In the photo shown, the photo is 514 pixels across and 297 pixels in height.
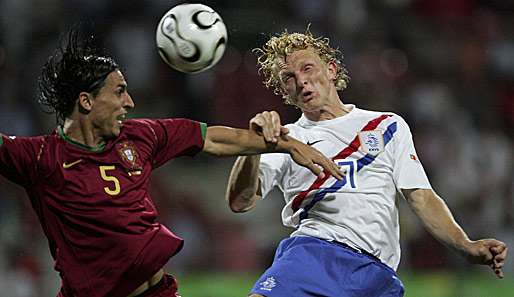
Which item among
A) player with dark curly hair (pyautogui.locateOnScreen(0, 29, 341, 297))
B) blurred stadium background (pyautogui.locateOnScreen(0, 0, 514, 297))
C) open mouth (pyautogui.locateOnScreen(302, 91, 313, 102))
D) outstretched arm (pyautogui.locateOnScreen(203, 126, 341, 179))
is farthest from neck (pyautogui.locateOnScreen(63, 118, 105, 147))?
blurred stadium background (pyautogui.locateOnScreen(0, 0, 514, 297))

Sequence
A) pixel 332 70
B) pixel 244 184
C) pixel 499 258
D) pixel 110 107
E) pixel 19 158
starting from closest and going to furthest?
1. pixel 19 158
2. pixel 110 107
3. pixel 499 258
4. pixel 244 184
5. pixel 332 70

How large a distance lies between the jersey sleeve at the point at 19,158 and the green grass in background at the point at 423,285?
4.45m

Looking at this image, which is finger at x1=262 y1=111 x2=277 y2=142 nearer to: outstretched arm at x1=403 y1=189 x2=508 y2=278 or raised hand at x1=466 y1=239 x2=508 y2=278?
outstretched arm at x1=403 y1=189 x2=508 y2=278

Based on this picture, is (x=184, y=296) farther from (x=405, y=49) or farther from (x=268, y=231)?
(x=405, y=49)

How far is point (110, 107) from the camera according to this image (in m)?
4.52

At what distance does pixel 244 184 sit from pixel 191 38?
75cm

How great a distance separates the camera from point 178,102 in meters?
9.81

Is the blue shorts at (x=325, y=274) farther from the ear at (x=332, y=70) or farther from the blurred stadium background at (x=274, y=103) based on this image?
the blurred stadium background at (x=274, y=103)

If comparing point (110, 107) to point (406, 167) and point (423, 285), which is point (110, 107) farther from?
point (423, 285)

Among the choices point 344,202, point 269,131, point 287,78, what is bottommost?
point 344,202

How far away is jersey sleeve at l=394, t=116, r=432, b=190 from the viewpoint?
4871 millimetres

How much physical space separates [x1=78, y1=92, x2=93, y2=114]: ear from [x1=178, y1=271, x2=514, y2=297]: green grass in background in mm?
4342

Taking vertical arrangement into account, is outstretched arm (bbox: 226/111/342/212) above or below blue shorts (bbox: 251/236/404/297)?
above

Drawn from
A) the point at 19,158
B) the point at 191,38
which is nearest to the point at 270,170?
the point at 191,38
